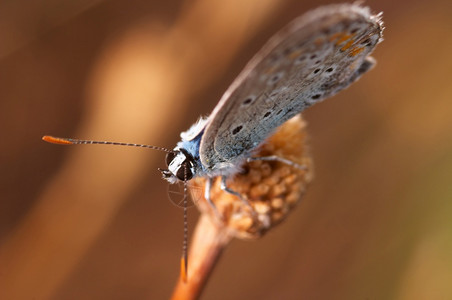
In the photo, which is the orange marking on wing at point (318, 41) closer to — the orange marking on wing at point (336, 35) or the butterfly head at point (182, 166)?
the orange marking on wing at point (336, 35)

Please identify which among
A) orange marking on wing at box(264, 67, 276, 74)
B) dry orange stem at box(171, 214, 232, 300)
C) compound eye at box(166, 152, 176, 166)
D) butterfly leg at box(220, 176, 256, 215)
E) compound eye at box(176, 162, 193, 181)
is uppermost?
compound eye at box(166, 152, 176, 166)

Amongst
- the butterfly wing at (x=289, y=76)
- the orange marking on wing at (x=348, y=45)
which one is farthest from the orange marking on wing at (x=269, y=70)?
the orange marking on wing at (x=348, y=45)

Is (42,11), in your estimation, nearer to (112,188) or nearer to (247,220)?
(112,188)

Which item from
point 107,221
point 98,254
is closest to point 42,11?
point 107,221

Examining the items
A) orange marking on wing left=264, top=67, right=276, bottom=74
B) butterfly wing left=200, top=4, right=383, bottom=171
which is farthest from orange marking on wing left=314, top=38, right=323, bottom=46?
orange marking on wing left=264, top=67, right=276, bottom=74

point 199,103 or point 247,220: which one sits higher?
point 199,103

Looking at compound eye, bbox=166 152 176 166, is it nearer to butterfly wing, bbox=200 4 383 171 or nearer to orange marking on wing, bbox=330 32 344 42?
butterfly wing, bbox=200 4 383 171
